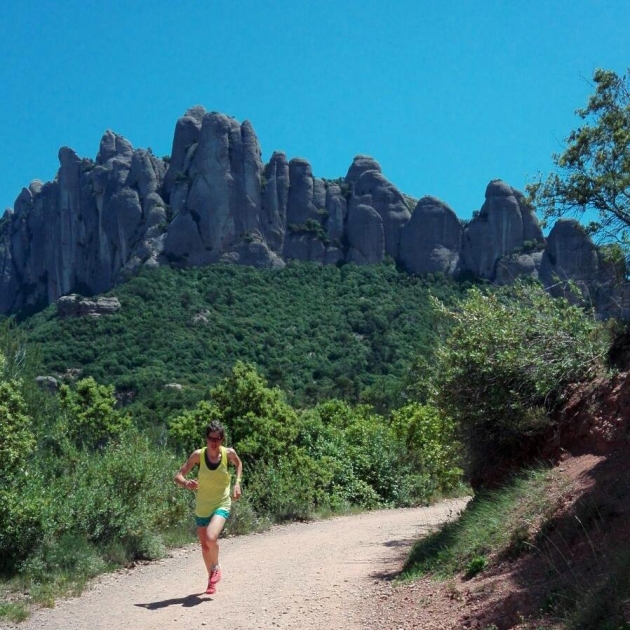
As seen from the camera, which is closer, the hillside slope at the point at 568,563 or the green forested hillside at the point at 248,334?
the hillside slope at the point at 568,563

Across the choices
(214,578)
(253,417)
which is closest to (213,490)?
(214,578)

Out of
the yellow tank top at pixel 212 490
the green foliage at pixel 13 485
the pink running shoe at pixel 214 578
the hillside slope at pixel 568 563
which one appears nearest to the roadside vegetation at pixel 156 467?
the green foliage at pixel 13 485

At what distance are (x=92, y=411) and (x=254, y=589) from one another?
18.8 metres

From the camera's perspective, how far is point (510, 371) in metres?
9.05

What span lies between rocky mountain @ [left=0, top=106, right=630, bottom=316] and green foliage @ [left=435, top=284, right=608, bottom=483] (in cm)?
5925

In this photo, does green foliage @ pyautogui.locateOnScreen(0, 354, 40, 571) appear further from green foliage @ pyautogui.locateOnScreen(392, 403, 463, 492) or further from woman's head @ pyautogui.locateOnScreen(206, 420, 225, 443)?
green foliage @ pyautogui.locateOnScreen(392, 403, 463, 492)

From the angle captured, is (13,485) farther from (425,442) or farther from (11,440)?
(425,442)

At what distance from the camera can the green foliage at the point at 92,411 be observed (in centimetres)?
2311

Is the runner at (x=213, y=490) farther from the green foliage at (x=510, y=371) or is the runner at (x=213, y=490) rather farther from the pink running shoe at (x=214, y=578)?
the green foliage at (x=510, y=371)

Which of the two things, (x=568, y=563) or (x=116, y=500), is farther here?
(x=116, y=500)

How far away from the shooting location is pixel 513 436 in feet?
29.0

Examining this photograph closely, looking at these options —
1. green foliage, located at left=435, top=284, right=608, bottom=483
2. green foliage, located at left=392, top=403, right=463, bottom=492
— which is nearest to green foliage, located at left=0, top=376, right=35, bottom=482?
green foliage, located at left=435, top=284, right=608, bottom=483

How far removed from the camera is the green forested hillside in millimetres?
52094

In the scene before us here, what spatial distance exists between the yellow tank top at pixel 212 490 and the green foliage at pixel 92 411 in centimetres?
1471
